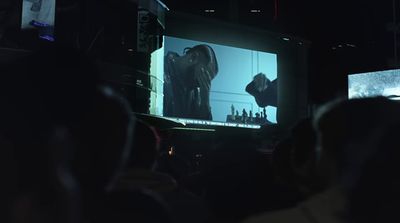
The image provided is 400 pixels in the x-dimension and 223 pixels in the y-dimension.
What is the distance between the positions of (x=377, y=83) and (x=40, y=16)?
7.65m

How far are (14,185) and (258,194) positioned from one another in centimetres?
193

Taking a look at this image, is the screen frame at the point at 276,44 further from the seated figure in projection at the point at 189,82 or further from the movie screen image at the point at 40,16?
the movie screen image at the point at 40,16

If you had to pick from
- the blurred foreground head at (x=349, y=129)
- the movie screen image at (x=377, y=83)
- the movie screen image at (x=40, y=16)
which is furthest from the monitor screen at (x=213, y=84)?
the blurred foreground head at (x=349, y=129)

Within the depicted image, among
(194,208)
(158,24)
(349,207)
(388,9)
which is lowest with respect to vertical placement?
(194,208)

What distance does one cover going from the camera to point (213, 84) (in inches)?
618

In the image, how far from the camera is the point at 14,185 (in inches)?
45.5

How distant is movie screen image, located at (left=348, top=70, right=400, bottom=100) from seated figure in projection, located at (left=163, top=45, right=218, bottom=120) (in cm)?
420

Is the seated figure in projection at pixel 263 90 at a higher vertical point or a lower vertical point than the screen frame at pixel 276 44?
lower

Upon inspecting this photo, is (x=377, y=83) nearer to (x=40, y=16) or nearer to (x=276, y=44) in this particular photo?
(x=276, y=44)

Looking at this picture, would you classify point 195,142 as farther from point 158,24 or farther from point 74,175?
point 74,175

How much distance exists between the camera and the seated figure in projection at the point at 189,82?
1423 centimetres

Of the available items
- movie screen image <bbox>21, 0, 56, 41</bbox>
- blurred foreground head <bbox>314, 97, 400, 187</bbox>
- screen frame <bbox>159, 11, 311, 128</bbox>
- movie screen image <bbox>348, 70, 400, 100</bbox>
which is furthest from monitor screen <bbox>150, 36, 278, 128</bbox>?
blurred foreground head <bbox>314, 97, 400, 187</bbox>

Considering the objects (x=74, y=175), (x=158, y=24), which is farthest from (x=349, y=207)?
(x=158, y=24)

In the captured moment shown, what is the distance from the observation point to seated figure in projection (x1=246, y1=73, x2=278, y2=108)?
55.6ft
